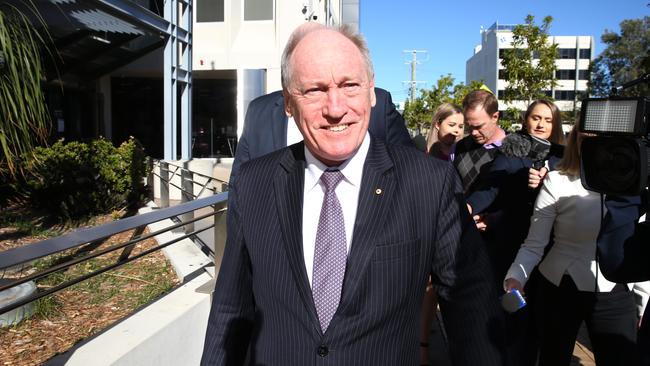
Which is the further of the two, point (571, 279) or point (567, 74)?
point (567, 74)

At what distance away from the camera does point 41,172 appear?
774 cm

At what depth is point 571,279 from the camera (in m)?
2.89

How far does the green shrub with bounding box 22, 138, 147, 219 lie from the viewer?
25.5 ft

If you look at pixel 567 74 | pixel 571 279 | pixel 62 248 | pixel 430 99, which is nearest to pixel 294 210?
pixel 62 248

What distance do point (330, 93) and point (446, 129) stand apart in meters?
3.45

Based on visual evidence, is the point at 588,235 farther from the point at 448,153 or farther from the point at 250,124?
the point at 448,153

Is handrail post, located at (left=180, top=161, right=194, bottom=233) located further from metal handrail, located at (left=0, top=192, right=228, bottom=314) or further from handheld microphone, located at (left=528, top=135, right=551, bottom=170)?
handheld microphone, located at (left=528, top=135, right=551, bottom=170)

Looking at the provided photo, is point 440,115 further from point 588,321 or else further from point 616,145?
point 616,145

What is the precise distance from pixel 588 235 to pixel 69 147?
8.12 metres

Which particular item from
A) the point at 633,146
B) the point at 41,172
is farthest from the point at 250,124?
the point at 41,172

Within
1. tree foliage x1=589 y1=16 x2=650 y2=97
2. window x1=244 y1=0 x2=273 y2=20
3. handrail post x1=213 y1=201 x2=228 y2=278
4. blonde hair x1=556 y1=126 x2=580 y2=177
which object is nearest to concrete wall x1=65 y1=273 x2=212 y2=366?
handrail post x1=213 y1=201 x2=228 y2=278

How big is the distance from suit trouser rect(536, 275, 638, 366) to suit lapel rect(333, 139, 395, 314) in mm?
1741

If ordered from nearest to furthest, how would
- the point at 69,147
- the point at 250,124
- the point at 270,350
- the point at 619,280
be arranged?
the point at 270,350
the point at 619,280
the point at 250,124
the point at 69,147

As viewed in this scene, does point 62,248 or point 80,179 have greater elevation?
point 62,248
